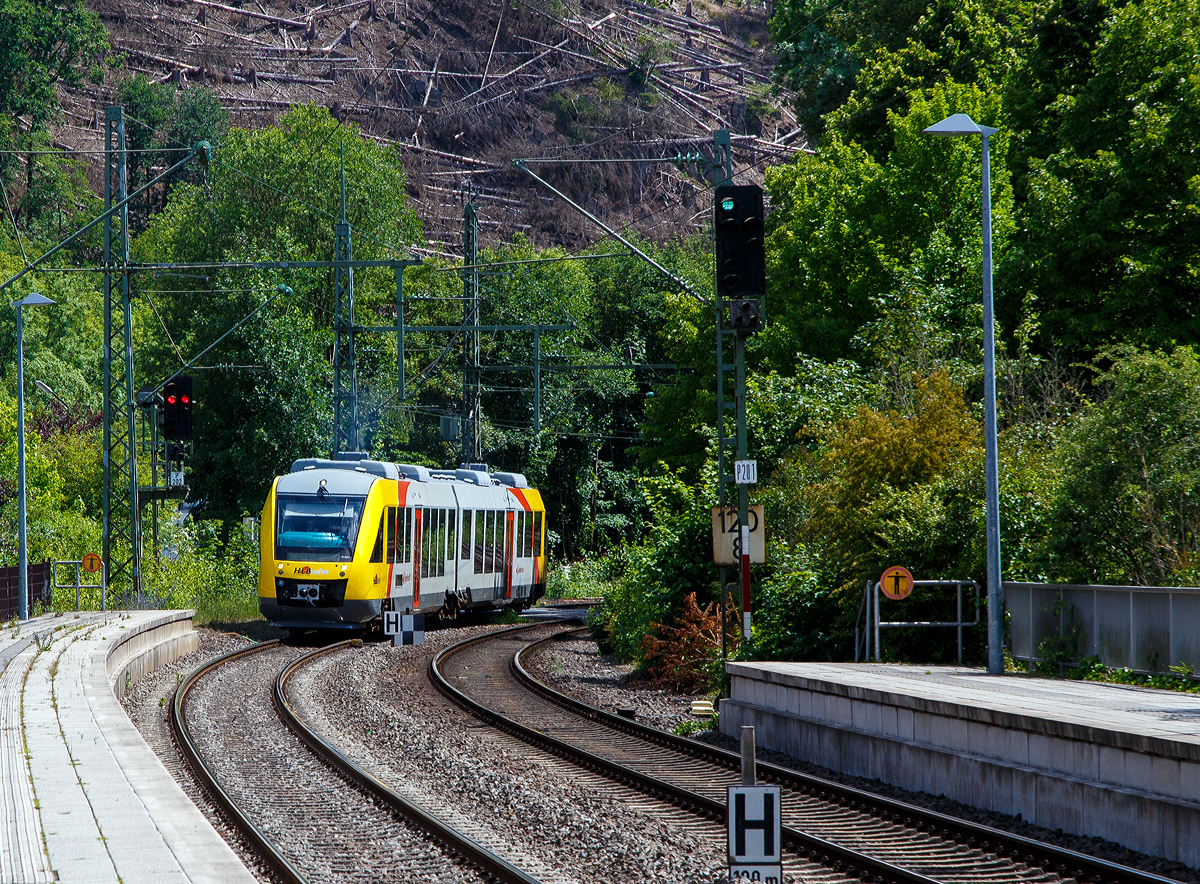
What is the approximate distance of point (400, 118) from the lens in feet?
352

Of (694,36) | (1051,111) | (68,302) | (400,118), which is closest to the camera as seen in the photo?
(1051,111)

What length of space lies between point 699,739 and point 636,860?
6645 mm

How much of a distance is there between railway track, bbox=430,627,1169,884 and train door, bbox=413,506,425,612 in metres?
9.83

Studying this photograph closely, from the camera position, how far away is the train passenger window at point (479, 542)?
3412 centimetres

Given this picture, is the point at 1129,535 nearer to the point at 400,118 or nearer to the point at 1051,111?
the point at 1051,111

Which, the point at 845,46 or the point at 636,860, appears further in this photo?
the point at 845,46

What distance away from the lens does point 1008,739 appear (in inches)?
418

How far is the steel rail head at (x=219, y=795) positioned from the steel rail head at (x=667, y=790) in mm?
3559

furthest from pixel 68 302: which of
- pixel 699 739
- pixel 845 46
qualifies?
pixel 699 739

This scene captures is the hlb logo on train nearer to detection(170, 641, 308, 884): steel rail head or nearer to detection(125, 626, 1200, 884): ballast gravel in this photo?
detection(125, 626, 1200, 884): ballast gravel

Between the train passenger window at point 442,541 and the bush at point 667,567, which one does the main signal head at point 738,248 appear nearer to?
the bush at point 667,567

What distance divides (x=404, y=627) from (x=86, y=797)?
12107 millimetres

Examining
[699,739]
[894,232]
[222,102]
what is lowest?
[699,739]

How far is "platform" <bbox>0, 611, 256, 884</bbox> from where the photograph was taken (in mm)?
7809
